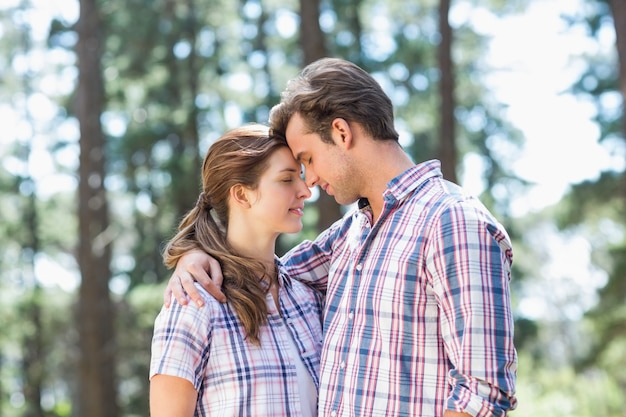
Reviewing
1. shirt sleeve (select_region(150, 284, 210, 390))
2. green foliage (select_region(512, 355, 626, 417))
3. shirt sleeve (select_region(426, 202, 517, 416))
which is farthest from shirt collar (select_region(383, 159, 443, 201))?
green foliage (select_region(512, 355, 626, 417))

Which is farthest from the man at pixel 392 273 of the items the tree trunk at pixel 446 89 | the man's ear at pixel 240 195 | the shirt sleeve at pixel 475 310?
the tree trunk at pixel 446 89

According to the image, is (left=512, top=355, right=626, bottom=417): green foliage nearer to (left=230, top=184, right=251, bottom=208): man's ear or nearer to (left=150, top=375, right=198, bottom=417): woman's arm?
(left=230, top=184, right=251, bottom=208): man's ear

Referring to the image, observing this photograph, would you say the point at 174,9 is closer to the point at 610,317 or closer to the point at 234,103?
the point at 234,103

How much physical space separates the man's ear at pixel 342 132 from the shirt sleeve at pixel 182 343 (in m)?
0.79

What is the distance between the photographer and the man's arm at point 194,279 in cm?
291

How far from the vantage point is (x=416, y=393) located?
2523mm

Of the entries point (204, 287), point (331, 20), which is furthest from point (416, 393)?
point (331, 20)

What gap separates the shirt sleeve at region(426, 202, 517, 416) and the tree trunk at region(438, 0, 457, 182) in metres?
6.48

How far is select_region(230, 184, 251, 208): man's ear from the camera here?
322 cm

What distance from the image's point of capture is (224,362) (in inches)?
113

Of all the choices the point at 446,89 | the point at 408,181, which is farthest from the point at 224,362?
the point at 446,89

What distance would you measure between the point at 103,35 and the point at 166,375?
47.1 ft

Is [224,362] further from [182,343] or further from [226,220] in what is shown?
[226,220]

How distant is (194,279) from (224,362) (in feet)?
1.12
